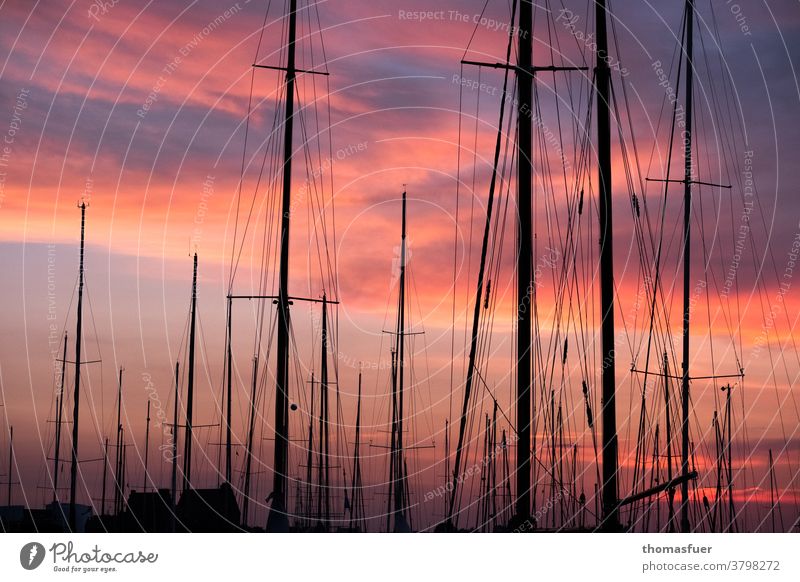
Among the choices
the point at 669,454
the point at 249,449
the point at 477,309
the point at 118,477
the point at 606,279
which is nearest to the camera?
the point at 606,279

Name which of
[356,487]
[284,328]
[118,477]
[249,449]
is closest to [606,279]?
[284,328]

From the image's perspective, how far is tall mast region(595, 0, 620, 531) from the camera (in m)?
22.5

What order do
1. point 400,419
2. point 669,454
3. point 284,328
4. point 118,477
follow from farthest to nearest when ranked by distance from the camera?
1. point 118,477
2. point 400,419
3. point 669,454
4. point 284,328

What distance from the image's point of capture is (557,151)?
95.8ft

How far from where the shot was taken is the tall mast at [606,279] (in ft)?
73.9

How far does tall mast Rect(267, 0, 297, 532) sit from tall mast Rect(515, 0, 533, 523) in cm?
577

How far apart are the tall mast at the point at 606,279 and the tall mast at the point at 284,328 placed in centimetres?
731

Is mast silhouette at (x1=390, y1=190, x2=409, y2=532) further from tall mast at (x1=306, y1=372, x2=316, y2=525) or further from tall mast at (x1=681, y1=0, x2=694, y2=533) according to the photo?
tall mast at (x1=681, y1=0, x2=694, y2=533)

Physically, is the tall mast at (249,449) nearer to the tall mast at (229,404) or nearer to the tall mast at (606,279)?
the tall mast at (229,404)

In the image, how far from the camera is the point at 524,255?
23969 mm

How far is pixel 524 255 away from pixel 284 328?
718cm

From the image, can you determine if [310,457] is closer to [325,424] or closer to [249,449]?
[325,424]

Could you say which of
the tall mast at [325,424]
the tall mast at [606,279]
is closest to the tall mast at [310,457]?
the tall mast at [325,424]
